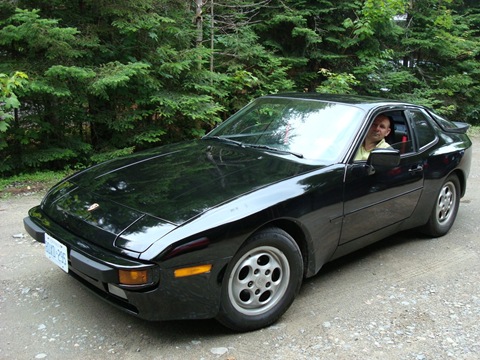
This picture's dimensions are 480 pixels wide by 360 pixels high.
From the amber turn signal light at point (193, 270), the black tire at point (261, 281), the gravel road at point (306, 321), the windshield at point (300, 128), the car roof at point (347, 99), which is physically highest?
the car roof at point (347, 99)

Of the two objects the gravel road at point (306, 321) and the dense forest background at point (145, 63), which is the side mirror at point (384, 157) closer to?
the gravel road at point (306, 321)

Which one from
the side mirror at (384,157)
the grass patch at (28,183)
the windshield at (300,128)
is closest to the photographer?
the side mirror at (384,157)

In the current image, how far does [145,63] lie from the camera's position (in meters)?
6.69

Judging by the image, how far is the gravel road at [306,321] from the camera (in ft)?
8.78

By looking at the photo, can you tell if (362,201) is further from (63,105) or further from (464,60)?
(464,60)

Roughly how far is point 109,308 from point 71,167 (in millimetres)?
4474

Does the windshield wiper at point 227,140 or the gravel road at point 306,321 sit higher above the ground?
the windshield wiper at point 227,140

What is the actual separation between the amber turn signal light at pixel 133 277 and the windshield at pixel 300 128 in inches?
66.7

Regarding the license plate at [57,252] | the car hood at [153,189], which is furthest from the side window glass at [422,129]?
the license plate at [57,252]

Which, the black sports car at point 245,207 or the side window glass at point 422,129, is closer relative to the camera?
the black sports car at point 245,207

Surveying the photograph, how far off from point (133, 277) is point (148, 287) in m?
0.11

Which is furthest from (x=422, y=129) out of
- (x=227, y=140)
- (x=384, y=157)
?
(x=227, y=140)

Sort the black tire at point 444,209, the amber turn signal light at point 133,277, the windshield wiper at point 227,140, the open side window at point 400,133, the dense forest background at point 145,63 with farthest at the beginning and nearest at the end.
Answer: the dense forest background at point 145,63
the black tire at point 444,209
the open side window at point 400,133
the windshield wiper at point 227,140
the amber turn signal light at point 133,277

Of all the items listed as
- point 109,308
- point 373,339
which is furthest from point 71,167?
point 373,339
